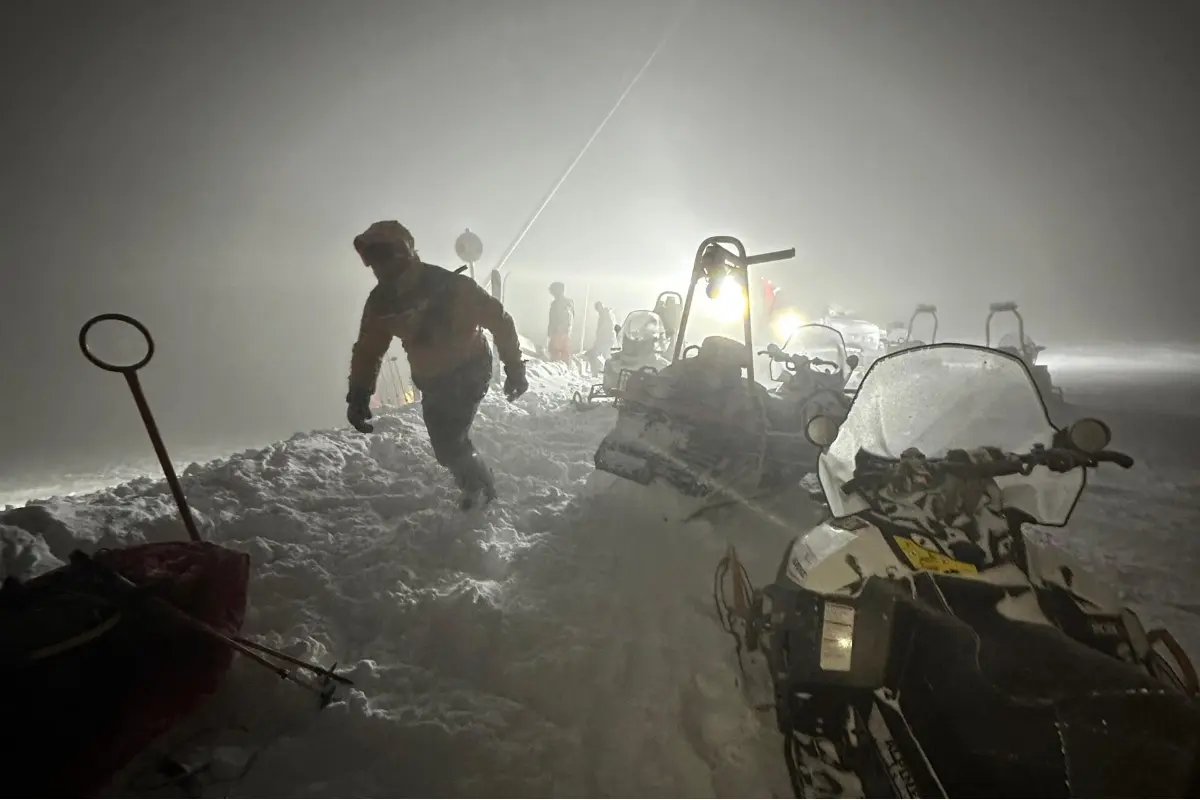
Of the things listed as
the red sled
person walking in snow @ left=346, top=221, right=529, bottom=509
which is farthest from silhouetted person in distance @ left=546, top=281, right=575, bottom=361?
the red sled

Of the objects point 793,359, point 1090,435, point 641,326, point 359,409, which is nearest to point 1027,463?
point 1090,435

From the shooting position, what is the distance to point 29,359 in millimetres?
34219

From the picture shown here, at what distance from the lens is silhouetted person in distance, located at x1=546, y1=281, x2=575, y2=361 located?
53.3 ft

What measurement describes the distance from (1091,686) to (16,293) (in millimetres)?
51458

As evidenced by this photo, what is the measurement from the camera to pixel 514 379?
15.4ft

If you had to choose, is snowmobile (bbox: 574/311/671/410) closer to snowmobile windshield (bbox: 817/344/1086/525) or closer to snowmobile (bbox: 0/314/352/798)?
snowmobile windshield (bbox: 817/344/1086/525)

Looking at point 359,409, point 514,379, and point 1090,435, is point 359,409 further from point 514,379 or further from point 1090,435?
point 1090,435

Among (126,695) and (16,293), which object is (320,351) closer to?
(16,293)

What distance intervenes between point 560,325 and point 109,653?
48.7 feet

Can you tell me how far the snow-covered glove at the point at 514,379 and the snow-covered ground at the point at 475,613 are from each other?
1104 mm

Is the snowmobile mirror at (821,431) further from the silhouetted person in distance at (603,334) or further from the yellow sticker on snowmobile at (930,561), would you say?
the silhouetted person in distance at (603,334)

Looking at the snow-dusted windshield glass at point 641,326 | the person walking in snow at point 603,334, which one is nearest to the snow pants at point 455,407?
the snow-dusted windshield glass at point 641,326

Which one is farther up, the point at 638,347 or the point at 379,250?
the point at 379,250

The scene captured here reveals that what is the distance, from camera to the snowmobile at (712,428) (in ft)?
16.5
